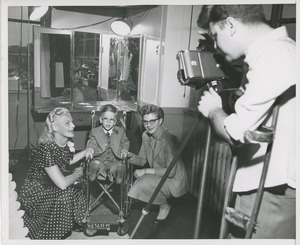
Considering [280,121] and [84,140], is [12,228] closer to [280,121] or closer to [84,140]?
[84,140]

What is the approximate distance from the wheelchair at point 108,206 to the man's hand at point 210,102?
0.67 m

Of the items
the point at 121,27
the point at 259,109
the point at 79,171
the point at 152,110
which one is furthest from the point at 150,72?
the point at 259,109

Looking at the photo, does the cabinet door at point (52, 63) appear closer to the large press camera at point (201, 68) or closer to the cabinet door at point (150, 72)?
the cabinet door at point (150, 72)

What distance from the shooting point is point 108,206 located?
5.24 ft

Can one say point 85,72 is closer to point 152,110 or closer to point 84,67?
point 84,67

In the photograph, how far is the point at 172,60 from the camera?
1334 mm

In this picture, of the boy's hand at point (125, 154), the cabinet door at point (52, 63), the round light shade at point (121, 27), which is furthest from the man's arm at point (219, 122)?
the cabinet door at point (52, 63)

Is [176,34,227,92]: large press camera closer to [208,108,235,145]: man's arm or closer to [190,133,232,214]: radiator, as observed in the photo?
[208,108,235,145]: man's arm

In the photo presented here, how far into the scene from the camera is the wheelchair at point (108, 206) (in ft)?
4.72

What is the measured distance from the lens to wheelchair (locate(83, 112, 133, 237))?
1438 mm

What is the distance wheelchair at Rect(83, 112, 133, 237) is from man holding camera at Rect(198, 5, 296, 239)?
0.68 meters

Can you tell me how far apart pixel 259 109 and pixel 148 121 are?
0.74m

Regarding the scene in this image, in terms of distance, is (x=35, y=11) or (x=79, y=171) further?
(x=79, y=171)

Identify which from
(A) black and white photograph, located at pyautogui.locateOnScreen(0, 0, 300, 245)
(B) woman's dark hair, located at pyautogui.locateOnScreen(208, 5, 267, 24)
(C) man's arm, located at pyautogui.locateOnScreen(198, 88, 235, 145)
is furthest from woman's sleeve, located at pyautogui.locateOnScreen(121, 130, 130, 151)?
(B) woman's dark hair, located at pyautogui.locateOnScreen(208, 5, 267, 24)
